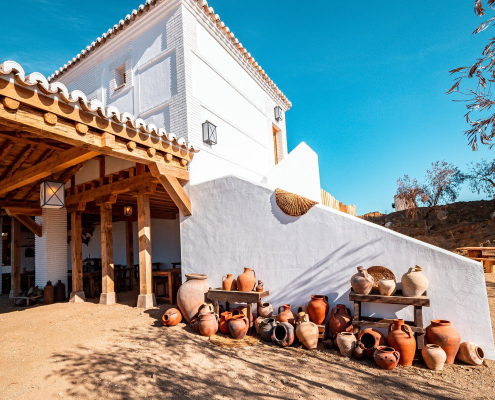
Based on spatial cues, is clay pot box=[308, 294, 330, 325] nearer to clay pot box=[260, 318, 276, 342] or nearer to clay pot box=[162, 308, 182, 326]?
clay pot box=[260, 318, 276, 342]

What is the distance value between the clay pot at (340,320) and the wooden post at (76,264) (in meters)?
6.66

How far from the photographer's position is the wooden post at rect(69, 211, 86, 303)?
7920 millimetres

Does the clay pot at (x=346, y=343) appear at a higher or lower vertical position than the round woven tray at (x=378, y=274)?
lower

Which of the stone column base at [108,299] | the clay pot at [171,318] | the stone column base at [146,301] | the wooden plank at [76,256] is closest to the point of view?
the clay pot at [171,318]

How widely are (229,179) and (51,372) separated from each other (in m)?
3.93

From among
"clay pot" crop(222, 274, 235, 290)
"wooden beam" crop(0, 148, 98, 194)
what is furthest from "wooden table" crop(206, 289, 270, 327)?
"wooden beam" crop(0, 148, 98, 194)

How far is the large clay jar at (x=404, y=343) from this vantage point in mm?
3611

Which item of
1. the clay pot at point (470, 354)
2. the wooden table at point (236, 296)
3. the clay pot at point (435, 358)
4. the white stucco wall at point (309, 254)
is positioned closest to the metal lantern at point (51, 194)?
the white stucco wall at point (309, 254)

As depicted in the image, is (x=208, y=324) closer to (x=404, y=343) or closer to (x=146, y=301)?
(x=146, y=301)

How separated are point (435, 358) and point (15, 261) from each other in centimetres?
1162

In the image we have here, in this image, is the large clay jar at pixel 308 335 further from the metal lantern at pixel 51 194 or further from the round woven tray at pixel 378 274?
the metal lantern at pixel 51 194

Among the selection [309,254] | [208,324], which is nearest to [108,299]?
[208,324]

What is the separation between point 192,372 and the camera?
11.8ft

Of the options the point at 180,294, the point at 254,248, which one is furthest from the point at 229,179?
the point at 180,294
